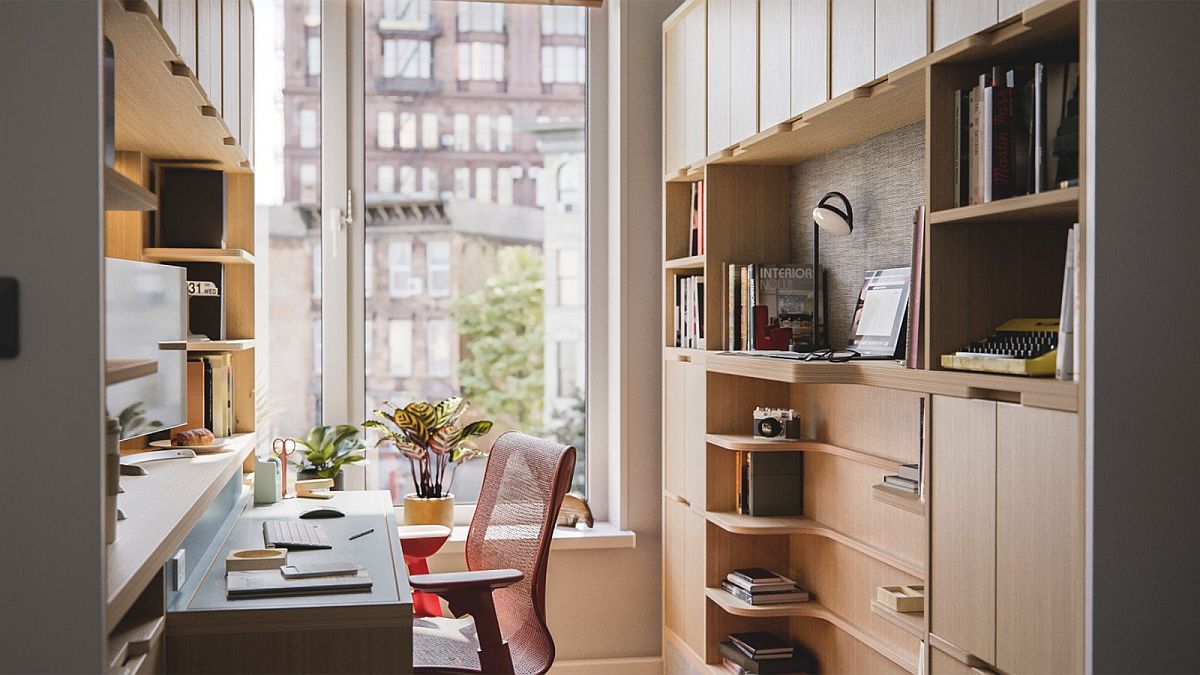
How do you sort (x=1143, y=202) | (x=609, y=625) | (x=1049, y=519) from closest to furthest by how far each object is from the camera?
1. (x=1143, y=202)
2. (x=1049, y=519)
3. (x=609, y=625)

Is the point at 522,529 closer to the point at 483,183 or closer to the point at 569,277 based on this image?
the point at 569,277

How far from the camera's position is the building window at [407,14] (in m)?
4.16

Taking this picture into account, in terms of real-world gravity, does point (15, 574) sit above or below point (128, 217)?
below

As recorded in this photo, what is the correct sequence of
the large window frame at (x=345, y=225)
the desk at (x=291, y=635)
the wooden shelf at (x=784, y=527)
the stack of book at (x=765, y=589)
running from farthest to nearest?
the large window frame at (x=345, y=225) < the stack of book at (x=765, y=589) < the wooden shelf at (x=784, y=527) < the desk at (x=291, y=635)

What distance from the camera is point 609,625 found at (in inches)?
163

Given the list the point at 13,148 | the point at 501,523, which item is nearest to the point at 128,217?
the point at 501,523

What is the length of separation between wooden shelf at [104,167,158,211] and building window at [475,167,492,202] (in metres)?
2.29

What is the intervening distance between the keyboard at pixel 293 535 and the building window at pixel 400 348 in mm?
1136

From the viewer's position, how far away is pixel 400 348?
13.7 feet

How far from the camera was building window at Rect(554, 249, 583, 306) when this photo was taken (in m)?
4.31

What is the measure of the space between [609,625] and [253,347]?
1664 millimetres

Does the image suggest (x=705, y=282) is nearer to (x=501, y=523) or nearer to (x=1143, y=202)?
(x=501, y=523)

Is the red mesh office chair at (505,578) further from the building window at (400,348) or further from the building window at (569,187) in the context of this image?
the building window at (569,187)

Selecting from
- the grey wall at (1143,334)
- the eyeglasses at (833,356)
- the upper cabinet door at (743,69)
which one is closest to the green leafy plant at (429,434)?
the upper cabinet door at (743,69)
